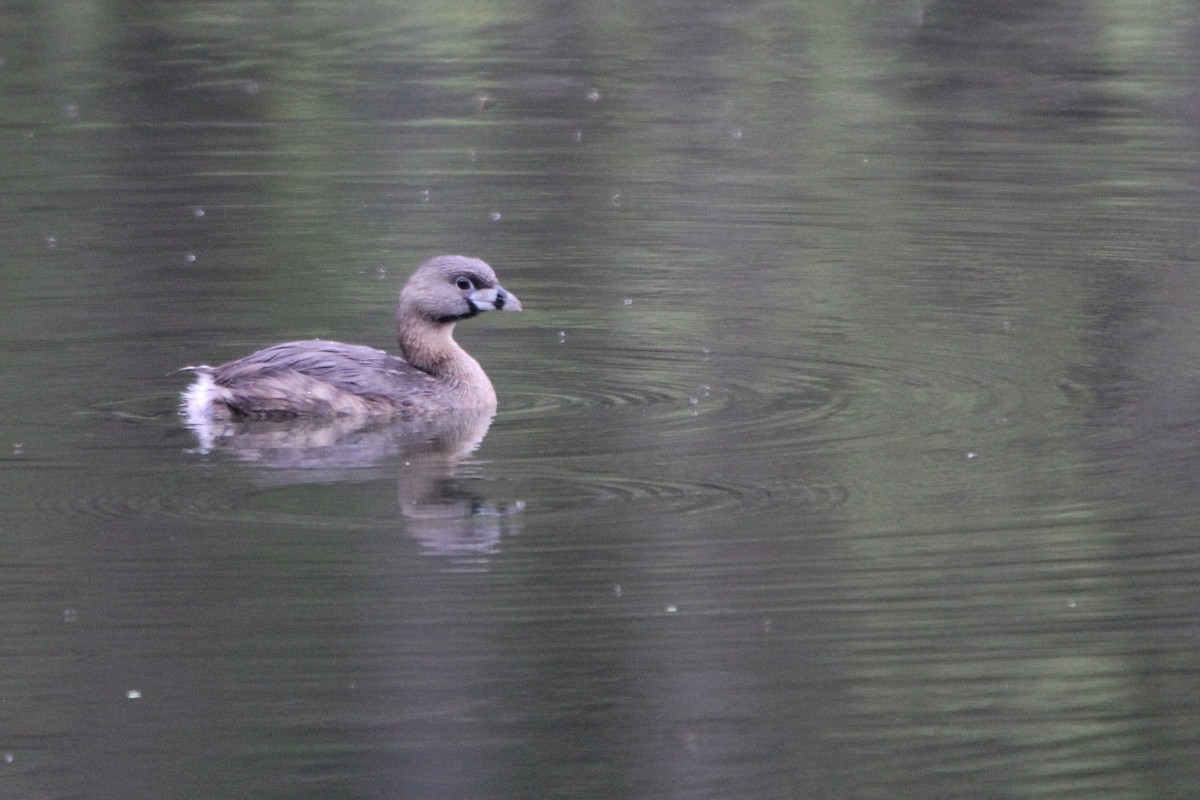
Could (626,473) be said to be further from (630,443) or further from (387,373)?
(387,373)

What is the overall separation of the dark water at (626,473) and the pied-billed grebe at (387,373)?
0.19 metres

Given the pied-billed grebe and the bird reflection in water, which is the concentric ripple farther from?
the pied-billed grebe

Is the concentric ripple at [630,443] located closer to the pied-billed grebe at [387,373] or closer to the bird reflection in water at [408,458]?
the bird reflection in water at [408,458]

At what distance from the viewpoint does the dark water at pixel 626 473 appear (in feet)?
19.1

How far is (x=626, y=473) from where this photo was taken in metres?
7.95

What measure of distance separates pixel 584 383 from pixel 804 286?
8.23 feet

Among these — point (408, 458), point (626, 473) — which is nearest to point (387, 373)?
point (408, 458)

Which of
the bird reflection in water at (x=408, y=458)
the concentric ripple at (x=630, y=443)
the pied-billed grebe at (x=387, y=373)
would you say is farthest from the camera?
the pied-billed grebe at (x=387, y=373)

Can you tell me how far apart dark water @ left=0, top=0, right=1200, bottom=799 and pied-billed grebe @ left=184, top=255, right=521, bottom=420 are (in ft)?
0.63

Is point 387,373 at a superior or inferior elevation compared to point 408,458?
superior

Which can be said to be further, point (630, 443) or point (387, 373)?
point (387, 373)

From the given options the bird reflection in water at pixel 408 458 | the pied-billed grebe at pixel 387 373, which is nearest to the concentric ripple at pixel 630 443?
the bird reflection in water at pixel 408 458

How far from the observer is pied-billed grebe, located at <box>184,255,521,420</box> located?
353 inches

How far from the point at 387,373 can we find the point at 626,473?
5.46ft
